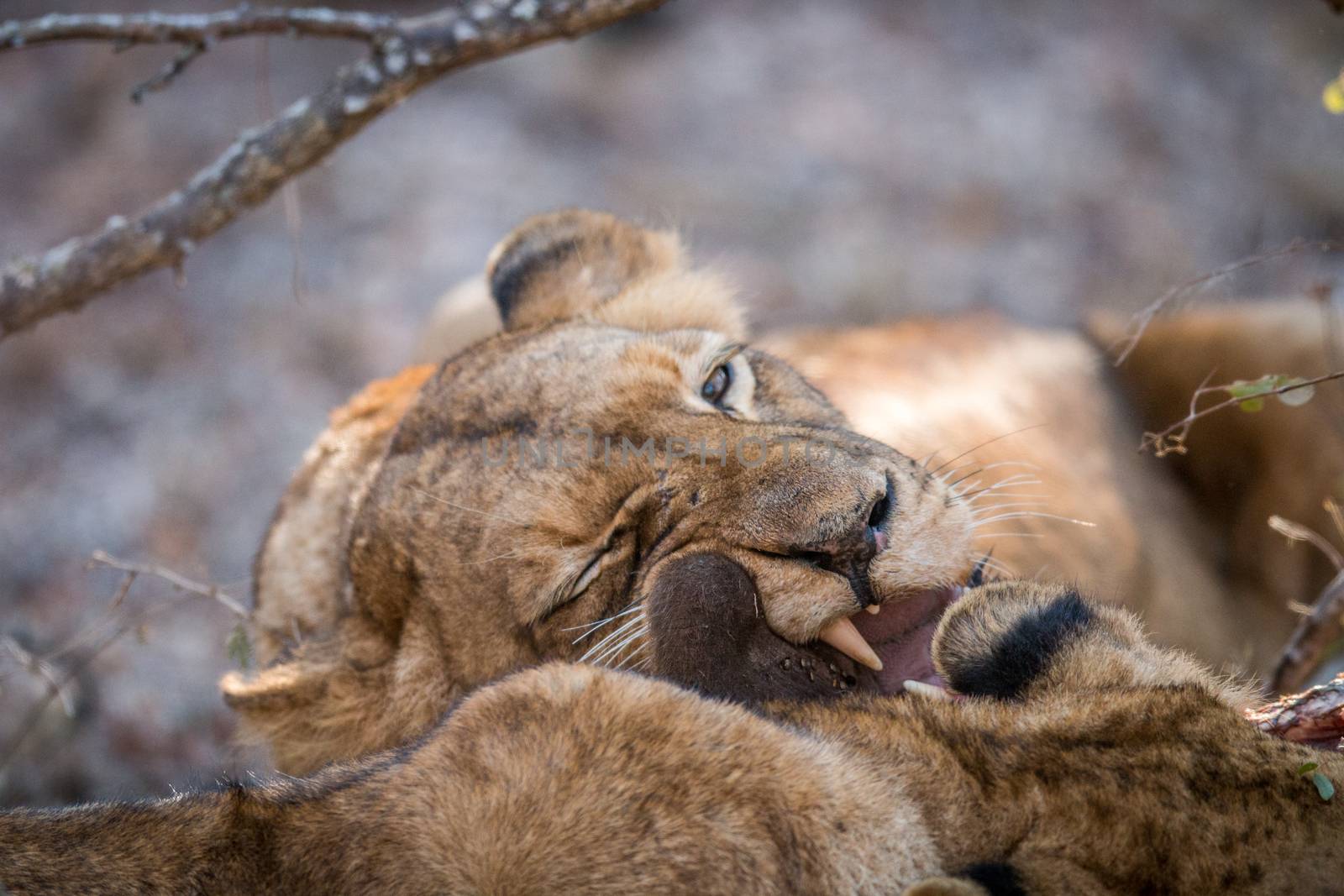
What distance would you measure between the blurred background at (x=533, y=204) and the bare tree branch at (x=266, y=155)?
1.68 m

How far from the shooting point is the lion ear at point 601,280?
3465 millimetres

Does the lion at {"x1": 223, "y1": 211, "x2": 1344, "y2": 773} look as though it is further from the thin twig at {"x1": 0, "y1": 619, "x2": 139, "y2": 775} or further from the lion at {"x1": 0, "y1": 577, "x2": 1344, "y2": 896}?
the thin twig at {"x1": 0, "y1": 619, "x2": 139, "y2": 775}

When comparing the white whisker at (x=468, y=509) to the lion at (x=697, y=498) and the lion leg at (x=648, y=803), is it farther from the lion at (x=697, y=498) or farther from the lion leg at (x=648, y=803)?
the lion leg at (x=648, y=803)

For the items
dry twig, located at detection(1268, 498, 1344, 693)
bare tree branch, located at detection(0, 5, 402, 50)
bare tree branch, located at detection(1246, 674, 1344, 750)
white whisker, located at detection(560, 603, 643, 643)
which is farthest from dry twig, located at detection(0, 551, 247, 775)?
dry twig, located at detection(1268, 498, 1344, 693)

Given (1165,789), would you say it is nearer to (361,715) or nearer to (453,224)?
(361,715)

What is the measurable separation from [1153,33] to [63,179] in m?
6.62

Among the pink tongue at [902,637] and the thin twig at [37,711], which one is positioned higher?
the pink tongue at [902,637]

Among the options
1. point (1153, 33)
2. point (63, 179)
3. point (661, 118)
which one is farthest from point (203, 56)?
point (1153, 33)

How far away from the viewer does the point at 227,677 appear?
9.31ft

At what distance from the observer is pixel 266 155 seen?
11.2 feet

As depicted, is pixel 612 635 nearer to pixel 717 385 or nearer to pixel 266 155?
pixel 717 385

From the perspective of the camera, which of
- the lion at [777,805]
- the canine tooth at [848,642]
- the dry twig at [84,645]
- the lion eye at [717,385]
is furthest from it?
the dry twig at [84,645]

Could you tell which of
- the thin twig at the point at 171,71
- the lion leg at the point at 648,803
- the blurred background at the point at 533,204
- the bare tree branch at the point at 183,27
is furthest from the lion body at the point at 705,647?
the blurred background at the point at 533,204

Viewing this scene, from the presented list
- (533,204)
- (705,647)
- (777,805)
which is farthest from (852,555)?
(533,204)
